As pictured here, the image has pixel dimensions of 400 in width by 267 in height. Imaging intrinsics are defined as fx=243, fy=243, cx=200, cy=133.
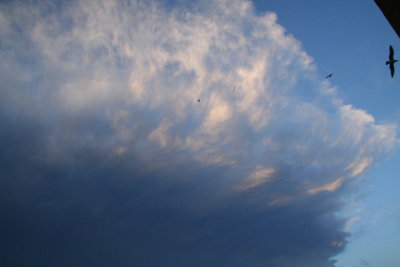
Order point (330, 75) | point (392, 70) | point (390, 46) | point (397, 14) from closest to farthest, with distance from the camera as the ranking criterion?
point (397, 14)
point (390, 46)
point (392, 70)
point (330, 75)

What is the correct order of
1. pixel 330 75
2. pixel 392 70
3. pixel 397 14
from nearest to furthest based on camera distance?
1. pixel 397 14
2. pixel 392 70
3. pixel 330 75

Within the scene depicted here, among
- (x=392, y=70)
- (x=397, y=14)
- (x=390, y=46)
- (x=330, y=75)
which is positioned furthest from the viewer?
(x=330, y=75)

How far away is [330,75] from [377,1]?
22.8 meters

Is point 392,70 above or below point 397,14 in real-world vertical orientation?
above

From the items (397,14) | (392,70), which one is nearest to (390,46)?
(392,70)

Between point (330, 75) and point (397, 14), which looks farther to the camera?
point (330, 75)

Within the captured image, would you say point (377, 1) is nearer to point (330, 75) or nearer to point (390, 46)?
point (390, 46)

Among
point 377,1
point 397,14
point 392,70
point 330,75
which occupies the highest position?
point 330,75

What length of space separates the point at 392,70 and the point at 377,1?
5.29 meters

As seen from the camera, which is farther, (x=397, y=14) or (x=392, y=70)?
(x=392, y=70)

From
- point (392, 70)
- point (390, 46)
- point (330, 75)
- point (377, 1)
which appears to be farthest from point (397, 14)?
point (330, 75)

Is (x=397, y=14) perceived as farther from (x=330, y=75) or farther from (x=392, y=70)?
(x=330, y=75)

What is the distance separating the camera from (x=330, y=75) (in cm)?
2750

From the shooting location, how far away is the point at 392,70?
1090cm
